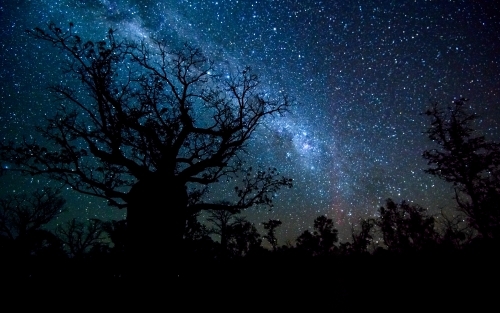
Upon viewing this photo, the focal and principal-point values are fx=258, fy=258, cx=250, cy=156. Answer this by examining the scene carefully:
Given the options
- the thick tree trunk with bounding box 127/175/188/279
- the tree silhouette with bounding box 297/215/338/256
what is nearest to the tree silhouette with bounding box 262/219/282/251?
the tree silhouette with bounding box 297/215/338/256

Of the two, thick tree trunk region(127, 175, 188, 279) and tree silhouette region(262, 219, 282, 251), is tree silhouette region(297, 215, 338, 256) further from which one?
thick tree trunk region(127, 175, 188, 279)

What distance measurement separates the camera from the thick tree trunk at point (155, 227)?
7305 millimetres

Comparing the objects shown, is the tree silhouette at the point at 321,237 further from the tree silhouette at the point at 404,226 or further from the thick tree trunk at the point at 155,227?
the thick tree trunk at the point at 155,227

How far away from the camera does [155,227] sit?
25.9ft

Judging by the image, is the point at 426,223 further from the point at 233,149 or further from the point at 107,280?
the point at 107,280

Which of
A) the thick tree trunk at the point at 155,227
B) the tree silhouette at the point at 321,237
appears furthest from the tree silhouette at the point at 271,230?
the thick tree trunk at the point at 155,227

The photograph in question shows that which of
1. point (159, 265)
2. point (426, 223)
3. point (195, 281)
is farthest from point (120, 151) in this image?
point (426, 223)

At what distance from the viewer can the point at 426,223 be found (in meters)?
27.1

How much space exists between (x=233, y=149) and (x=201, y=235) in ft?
28.8

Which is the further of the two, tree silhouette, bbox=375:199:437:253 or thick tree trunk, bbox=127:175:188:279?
tree silhouette, bbox=375:199:437:253

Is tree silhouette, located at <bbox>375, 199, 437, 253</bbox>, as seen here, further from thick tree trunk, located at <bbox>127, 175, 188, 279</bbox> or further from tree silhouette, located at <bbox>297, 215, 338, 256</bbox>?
thick tree trunk, located at <bbox>127, 175, 188, 279</bbox>

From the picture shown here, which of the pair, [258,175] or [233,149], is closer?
[233,149]

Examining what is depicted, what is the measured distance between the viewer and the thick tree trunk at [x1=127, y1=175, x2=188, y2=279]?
24.0ft

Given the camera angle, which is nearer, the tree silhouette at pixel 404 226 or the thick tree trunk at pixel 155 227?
the thick tree trunk at pixel 155 227
